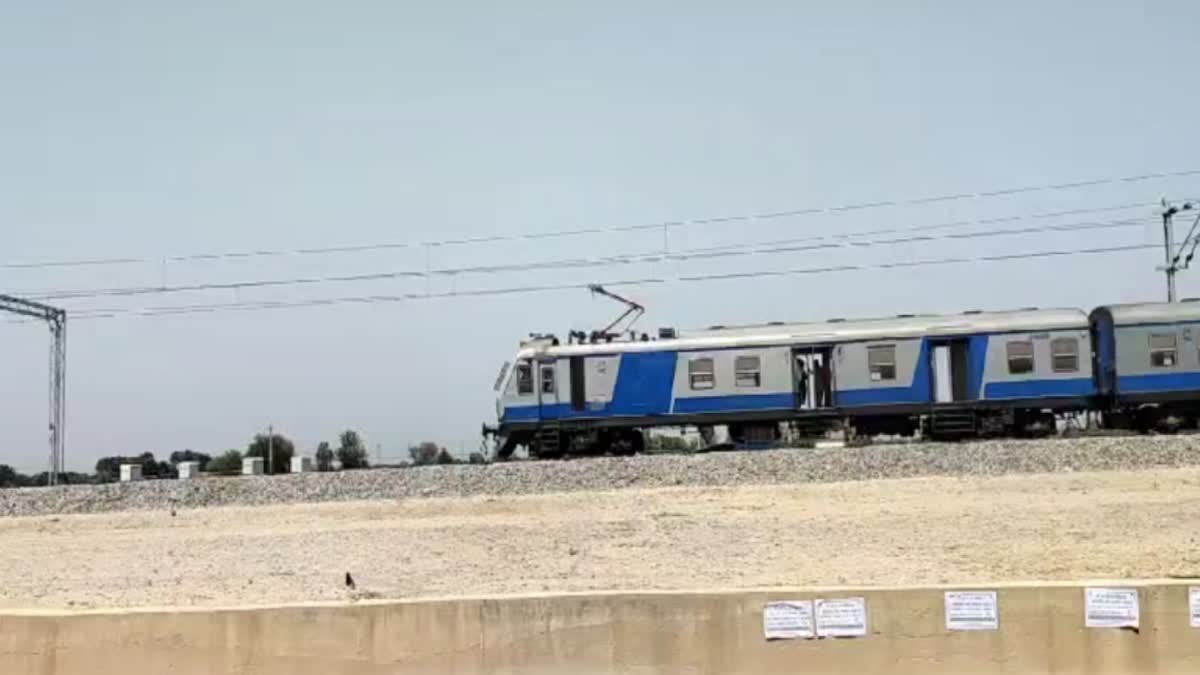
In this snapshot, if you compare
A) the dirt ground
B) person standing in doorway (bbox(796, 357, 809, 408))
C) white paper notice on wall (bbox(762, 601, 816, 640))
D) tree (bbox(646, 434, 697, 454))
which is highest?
person standing in doorway (bbox(796, 357, 809, 408))

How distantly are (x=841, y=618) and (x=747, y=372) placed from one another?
2321 cm

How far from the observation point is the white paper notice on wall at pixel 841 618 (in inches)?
376

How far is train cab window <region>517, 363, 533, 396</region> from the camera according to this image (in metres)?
33.6

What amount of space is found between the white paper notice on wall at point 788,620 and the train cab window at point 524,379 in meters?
24.1

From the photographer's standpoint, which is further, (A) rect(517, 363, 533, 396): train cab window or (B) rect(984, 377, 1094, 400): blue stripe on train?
(A) rect(517, 363, 533, 396): train cab window

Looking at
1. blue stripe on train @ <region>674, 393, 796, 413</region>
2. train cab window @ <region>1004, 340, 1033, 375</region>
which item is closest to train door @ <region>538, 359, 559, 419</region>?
blue stripe on train @ <region>674, 393, 796, 413</region>

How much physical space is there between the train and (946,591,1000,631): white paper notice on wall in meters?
22.6

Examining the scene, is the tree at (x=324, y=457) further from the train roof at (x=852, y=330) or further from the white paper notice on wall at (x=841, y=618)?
the white paper notice on wall at (x=841, y=618)

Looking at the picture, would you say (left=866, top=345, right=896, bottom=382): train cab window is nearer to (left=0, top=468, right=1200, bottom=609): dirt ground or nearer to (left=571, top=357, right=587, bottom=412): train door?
(left=571, top=357, right=587, bottom=412): train door

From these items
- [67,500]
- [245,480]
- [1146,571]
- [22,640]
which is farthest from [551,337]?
[22,640]

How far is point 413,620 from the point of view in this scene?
9.93m

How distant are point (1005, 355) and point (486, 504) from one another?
13.7m

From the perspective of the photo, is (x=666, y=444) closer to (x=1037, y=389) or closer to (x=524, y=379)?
(x=524, y=379)

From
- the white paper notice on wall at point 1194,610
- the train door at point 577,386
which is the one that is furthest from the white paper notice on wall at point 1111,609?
the train door at point 577,386
